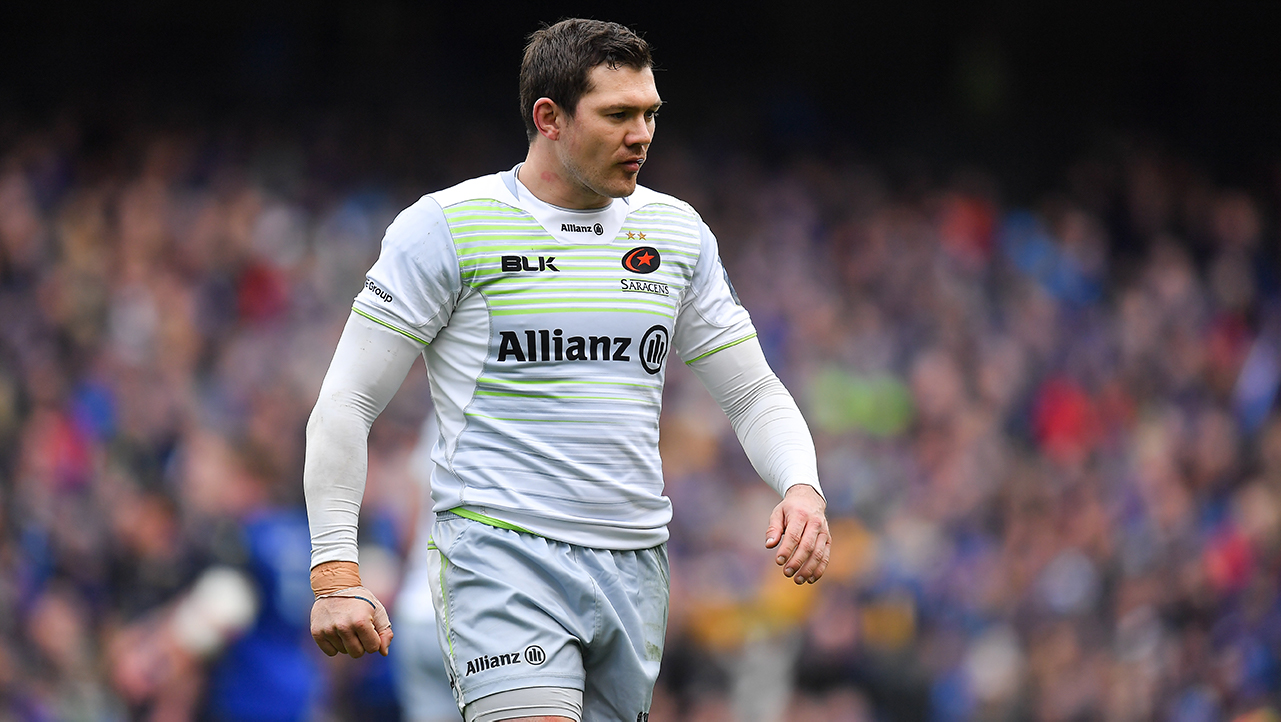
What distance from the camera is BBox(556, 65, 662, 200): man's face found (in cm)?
376

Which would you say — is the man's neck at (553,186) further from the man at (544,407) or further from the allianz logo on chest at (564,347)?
the allianz logo on chest at (564,347)

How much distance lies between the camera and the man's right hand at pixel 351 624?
11.2ft

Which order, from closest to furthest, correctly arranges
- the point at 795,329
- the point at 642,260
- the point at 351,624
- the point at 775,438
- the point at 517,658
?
the point at 351,624 < the point at 517,658 < the point at 642,260 < the point at 775,438 < the point at 795,329

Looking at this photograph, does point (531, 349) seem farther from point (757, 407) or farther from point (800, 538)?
point (800, 538)

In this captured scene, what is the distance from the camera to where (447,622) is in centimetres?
373

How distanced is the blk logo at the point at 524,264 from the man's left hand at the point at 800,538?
0.84 meters

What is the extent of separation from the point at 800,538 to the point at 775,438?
1.47 ft

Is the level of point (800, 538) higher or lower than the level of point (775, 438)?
lower

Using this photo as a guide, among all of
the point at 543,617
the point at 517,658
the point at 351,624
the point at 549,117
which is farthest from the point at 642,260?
the point at 351,624

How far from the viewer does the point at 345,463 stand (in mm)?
3637

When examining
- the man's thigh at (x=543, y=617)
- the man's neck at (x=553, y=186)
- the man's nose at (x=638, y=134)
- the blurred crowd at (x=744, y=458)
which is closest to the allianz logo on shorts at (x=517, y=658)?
the man's thigh at (x=543, y=617)

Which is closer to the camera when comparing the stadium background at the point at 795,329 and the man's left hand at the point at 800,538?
the man's left hand at the point at 800,538

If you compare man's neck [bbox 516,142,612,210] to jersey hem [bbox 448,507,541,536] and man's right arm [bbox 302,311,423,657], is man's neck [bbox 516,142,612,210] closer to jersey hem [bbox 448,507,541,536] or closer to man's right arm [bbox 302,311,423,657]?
man's right arm [bbox 302,311,423,657]

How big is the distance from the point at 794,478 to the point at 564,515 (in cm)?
61
